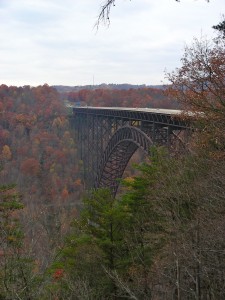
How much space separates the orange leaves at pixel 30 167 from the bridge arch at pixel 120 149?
18.8 meters

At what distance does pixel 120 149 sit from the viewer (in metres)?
31.2

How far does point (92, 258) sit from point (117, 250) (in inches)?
26.9

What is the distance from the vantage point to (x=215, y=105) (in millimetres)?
9273

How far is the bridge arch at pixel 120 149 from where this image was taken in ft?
80.2

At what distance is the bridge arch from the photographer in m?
24.5

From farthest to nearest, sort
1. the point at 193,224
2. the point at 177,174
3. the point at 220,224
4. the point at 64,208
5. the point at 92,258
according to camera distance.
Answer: the point at 64,208 → the point at 92,258 → the point at 177,174 → the point at 193,224 → the point at 220,224

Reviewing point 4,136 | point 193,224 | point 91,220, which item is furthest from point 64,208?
point 193,224

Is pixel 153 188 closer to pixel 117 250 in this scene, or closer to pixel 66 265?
pixel 117 250

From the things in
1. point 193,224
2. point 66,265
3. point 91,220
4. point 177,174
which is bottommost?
point 66,265

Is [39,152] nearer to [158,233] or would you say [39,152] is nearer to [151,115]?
[151,115]

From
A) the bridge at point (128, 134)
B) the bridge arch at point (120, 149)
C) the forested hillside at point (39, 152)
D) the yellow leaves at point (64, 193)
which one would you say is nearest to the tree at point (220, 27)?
the bridge at point (128, 134)

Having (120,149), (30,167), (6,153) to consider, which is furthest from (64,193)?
(120,149)

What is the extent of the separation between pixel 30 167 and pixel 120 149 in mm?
24485

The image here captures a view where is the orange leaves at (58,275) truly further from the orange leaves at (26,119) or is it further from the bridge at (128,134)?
the orange leaves at (26,119)
